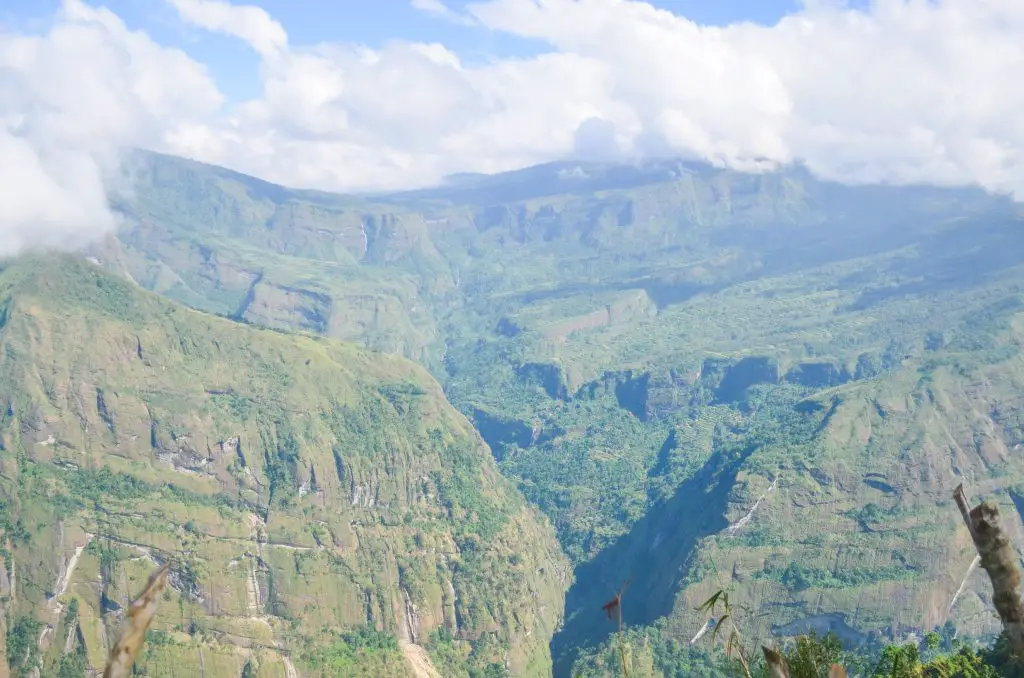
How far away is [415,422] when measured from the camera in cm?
17400

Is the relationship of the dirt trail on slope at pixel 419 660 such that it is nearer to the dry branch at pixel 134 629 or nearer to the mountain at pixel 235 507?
the mountain at pixel 235 507

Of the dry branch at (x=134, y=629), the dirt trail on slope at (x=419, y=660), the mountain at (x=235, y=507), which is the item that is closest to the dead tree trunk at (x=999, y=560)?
the dry branch at (x=134, y=629)

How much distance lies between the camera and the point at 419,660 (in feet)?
414

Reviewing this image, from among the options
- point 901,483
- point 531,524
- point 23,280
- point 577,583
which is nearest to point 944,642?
point 901,483

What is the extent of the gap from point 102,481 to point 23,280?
47.1m

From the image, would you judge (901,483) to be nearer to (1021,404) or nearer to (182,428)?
(1021,404)

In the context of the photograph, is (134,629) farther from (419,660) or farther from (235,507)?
(235,507)

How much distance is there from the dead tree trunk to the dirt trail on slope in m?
114

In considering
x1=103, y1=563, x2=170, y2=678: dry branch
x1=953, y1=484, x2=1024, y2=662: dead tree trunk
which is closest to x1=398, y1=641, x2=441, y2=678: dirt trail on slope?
x1=103, y1=563, x2=170, y2=678: dry branch

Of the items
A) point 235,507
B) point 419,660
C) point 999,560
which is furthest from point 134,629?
point 235,507

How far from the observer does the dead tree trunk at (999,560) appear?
13.4m

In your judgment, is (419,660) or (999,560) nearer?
(999,560)

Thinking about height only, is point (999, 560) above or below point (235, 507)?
above

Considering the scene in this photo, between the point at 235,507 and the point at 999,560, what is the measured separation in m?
133
